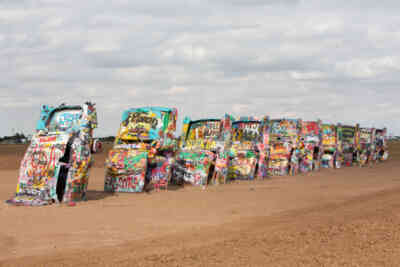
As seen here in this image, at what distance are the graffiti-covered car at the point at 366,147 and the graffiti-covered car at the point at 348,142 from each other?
1.35 ft

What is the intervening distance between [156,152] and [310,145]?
11.7 m

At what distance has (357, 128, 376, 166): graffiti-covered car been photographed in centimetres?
3042

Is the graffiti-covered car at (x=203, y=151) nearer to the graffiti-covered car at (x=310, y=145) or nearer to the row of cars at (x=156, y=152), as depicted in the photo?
the row of cars at (x=156, y=152)

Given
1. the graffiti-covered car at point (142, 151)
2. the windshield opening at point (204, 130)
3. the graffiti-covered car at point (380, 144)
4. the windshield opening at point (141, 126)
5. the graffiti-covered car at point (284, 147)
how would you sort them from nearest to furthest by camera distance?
the graffiti-covered car at point (142, 151), the windshield opening at point (141, 126), the windshield opening at point (204, 130), the graffiti-covered car at point (284, 147), the graffiti-covered car at point (380, 144)

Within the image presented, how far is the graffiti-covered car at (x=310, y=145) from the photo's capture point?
24656 mm

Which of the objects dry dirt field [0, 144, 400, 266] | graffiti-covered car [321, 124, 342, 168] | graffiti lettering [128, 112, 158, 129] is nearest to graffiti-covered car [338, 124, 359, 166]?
graffiti-covered car [321, 124, 342, 168]

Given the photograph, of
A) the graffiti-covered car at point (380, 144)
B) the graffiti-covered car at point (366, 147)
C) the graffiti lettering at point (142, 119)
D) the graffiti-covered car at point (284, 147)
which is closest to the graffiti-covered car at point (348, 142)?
the graffiti-covered car at point (366, 147)

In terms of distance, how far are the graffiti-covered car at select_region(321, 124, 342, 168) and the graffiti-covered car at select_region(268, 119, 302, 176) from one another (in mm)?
3004

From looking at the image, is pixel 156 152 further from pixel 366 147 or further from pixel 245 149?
pixel 366 147

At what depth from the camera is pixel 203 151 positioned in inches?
688

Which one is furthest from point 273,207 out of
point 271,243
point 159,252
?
point 159,252

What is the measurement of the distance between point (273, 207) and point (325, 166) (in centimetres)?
1543

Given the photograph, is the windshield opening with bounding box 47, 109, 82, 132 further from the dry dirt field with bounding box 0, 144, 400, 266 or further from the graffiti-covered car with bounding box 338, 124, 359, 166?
the graffiti-covered car with bounding box 338, 124, 359, 166

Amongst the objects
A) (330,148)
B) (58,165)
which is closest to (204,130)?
(58,165)
